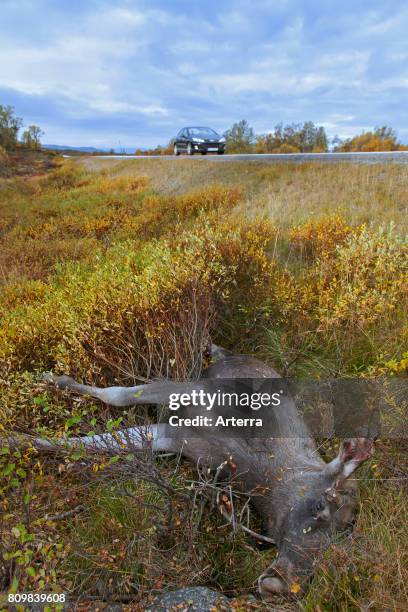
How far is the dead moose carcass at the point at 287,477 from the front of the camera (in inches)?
119

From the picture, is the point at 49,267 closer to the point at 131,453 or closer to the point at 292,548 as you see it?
the point at 131,453

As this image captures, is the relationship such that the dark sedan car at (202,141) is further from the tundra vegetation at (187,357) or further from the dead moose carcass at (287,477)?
the dead moose carcass at (287,477)

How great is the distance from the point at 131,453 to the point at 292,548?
130 centimetres

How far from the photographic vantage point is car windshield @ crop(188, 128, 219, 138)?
22.7 metres

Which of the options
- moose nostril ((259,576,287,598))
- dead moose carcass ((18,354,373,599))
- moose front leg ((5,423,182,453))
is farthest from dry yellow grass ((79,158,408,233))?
moose nostril ((259,576,287,598))

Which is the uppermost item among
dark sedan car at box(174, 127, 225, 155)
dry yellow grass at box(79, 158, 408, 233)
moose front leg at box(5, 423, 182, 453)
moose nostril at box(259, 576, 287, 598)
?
dark sedan car at box(174, 127, 225, 155)

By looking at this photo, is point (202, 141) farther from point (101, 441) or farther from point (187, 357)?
point (101, 441)

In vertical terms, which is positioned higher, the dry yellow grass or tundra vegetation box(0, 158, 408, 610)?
the dry yellow grass

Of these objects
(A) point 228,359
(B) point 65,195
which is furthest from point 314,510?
(B) point 65,195

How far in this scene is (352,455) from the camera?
10.4 ft

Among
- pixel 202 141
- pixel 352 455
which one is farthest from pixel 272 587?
pixel 202 141

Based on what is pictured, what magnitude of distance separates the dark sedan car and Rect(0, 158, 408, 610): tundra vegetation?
42.0 feet

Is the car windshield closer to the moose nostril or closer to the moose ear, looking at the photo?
the moose ear

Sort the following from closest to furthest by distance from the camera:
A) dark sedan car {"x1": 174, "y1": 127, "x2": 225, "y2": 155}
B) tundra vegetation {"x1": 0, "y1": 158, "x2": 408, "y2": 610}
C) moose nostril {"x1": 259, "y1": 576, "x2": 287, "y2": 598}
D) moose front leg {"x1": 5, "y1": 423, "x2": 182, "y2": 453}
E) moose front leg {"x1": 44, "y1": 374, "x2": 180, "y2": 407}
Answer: moose nostril {"x1": 259, "y1": 576, "x2": 287, "y2": 598} < tundra vegetation {"x1": 0, "y1": 158, "x2": 408, "y2": 610} < moose front leg {"x1": 5, "y1": 423, "x2": 182, "y2": 453} < moose front leg {"x1": 44, "y1": 374, "x2": 180, "y2": 407} < dark sedan car {"x1": 174, "y1": 127, "x2": 225, "y2": 155}
